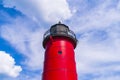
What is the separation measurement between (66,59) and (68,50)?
3.39 ft

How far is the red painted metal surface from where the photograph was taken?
52.1 ft

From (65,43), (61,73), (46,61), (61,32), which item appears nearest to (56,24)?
(61,32)

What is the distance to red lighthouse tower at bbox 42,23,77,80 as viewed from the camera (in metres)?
15.9

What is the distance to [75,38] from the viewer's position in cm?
1861

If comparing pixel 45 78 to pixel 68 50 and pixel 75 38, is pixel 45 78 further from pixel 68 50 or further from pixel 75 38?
pixel 75 38

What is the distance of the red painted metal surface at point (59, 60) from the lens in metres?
15.9

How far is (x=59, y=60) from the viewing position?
16.3m

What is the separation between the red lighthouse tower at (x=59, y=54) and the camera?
627 inches

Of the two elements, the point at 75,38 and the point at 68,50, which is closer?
the point at 68,50

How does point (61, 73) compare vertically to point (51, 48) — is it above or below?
below

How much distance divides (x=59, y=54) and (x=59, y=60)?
0.62 m

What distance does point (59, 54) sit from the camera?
16688 millimetres

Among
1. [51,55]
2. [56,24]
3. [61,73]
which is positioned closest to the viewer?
[61,73]

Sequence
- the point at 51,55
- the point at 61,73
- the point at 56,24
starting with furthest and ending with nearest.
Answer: the point at 56,24 → the point at 51,55 → the point at 61,73
